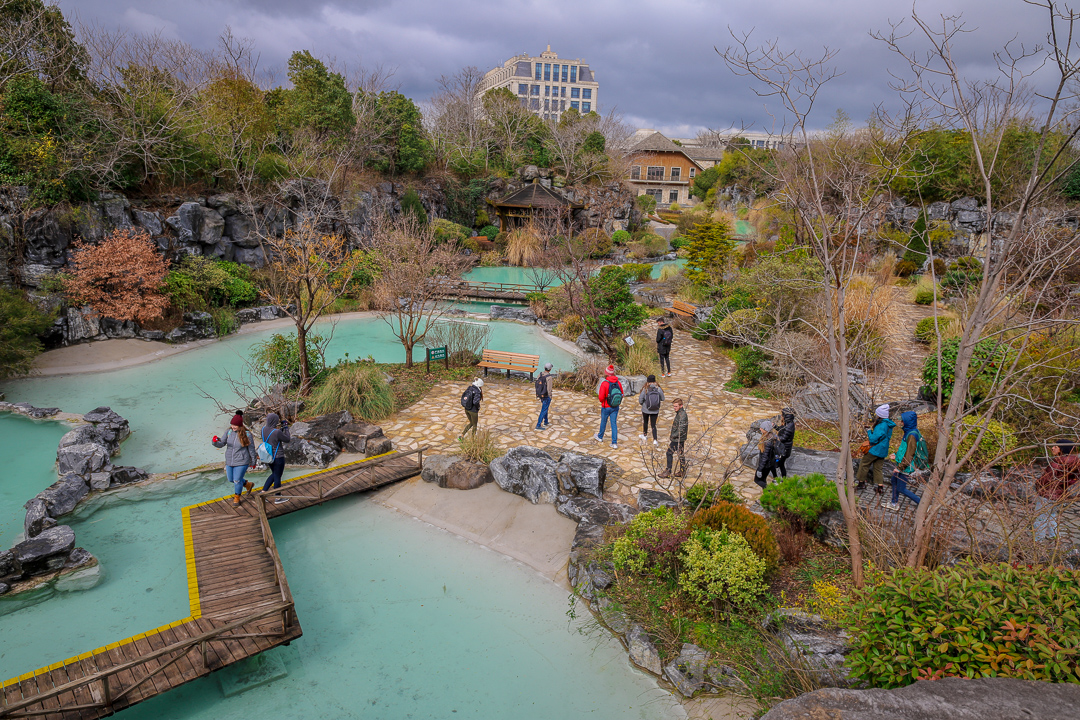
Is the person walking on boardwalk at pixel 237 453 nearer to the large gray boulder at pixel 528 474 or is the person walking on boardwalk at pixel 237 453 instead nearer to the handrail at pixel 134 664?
the handrail at pixel 134 664

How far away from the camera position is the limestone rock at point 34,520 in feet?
24.4

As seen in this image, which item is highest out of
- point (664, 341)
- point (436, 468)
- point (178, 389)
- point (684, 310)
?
point (684, 310)

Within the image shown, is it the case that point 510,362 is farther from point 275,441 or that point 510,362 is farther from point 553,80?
point 553,80

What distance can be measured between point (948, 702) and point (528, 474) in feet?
20.5

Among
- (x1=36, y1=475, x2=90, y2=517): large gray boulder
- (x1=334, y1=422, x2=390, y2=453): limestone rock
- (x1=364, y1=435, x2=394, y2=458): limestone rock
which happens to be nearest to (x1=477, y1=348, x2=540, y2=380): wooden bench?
(x1=334, y1=422, x2=390, y2=453): limestone rock

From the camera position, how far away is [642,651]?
5.94 m

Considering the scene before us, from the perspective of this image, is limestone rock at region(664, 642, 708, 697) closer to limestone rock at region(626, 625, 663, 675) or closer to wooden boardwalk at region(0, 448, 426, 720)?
limestone rock at region(626, 625, 663, 675)

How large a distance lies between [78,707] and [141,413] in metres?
8.57

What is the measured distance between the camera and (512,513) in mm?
8539

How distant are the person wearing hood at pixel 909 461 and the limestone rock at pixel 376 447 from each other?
25.8 feet

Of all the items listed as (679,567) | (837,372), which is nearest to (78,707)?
(679,567)

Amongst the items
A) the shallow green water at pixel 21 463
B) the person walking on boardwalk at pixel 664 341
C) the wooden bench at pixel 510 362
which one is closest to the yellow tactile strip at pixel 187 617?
the shallow green water at pixel 21 463

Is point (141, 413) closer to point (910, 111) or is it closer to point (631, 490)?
point (631, 490)

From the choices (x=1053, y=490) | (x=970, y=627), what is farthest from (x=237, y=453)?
(x=1053, y=490)
